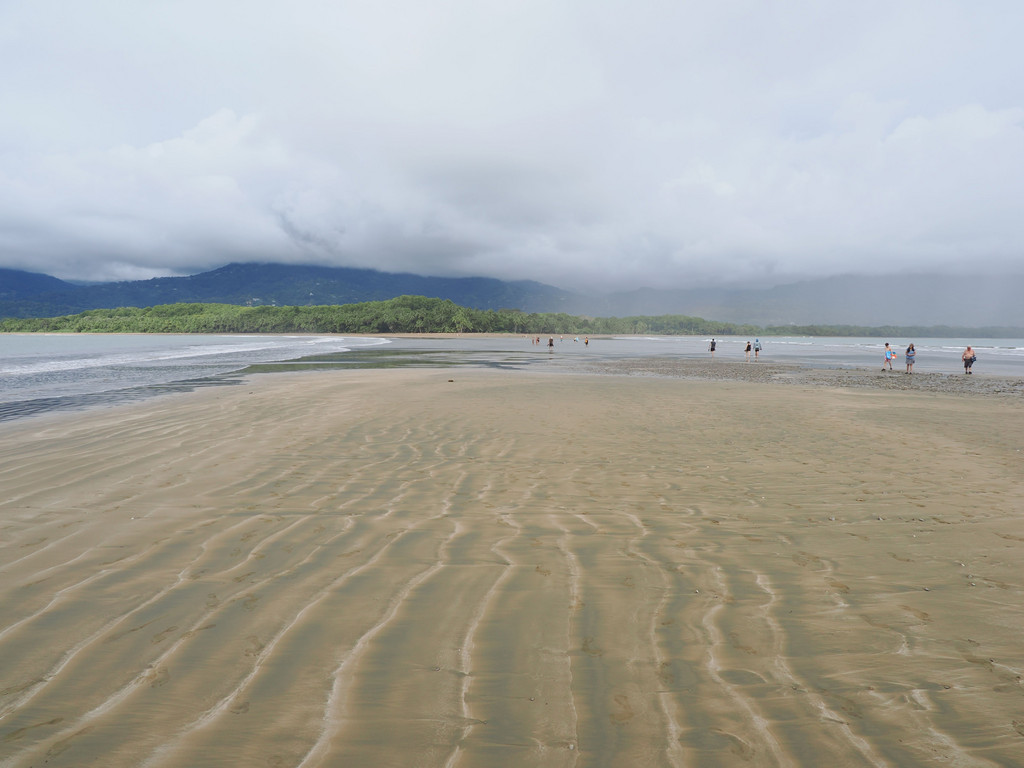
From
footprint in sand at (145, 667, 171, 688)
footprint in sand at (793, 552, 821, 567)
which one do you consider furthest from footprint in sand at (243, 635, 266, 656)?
footprint in sand at (793, 552, 821, 567)

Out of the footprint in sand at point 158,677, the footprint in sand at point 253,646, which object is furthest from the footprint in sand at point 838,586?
the footprint in sand at point 158,677

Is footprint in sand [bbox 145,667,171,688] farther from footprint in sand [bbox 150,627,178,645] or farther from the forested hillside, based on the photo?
the forested hillside

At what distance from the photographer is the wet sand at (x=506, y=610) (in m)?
2.76

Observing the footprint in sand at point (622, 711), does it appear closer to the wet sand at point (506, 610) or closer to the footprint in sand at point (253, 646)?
the wet sand at point (506, 610)

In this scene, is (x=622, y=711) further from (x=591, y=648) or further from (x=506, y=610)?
(x=506, y=610)

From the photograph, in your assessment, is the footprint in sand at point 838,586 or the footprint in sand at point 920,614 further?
the footprint in sand at point 838,586

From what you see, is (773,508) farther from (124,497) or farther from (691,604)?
(124,497)

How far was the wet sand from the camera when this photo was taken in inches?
109

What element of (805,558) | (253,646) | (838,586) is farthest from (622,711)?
(805,558)

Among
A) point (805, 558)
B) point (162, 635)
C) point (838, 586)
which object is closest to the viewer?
point (162, 635)

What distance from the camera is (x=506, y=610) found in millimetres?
4094

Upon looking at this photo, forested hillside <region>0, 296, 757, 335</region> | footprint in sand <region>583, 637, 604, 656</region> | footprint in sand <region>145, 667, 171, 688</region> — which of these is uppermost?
forested hillside <region>0, 296, 757, 335</region>

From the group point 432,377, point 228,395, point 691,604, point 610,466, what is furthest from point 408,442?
point 432,377

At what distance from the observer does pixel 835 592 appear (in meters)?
4.40
